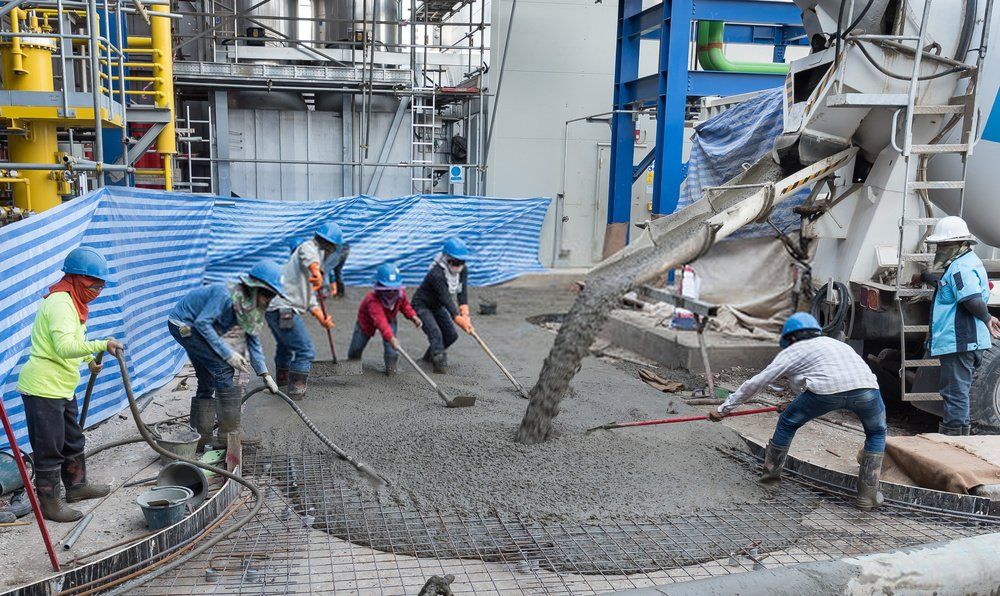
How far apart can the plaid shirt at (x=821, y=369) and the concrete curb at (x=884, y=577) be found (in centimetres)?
173

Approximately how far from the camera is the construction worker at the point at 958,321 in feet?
17.6

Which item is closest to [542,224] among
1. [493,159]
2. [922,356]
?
[493,159]

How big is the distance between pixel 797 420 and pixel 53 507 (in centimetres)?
418

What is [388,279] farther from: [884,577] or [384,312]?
[884,577]

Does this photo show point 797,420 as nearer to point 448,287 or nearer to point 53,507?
point 448,287

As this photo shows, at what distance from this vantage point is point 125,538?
12.4ft

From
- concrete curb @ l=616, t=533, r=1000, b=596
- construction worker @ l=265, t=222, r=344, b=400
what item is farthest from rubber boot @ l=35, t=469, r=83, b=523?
concrete curb @ l=616, t=533, r=1000, b=596

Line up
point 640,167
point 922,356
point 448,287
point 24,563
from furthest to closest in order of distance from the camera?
point 640,167 < point 448,287 < point 922,356 < point 24,563

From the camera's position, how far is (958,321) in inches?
213

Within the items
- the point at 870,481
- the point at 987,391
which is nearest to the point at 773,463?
the point at 870,481

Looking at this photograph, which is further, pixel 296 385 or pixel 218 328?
pixel 296 385

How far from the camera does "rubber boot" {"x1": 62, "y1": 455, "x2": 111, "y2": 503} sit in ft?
13.6

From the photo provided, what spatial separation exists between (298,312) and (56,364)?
2.43m

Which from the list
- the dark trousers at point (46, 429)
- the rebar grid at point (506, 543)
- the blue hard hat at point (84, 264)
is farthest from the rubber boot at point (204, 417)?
the blue hard hat at point (84, 264)
